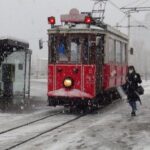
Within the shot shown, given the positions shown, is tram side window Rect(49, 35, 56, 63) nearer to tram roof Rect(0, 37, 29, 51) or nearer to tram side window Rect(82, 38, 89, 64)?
tram side window Rect(82, 38, 89, 64)

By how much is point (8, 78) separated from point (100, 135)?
35.9 feet

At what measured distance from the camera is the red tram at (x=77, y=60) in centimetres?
1728

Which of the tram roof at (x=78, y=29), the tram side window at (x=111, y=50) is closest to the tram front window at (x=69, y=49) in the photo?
the tram roof at (x=78, y=29)

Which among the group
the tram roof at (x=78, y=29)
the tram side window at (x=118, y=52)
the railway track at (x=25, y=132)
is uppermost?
the tram roof at (x=78, y=29)

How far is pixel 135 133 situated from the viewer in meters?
12.6

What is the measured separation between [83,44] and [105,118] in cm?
281

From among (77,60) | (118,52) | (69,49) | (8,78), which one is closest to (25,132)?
(77,60)

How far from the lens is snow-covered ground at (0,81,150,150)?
35.3ft

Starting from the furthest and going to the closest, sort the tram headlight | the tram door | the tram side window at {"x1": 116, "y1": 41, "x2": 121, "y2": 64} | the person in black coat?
the tram door, the tram side window at {"x1": 116, "y1": 41, "x2": 121, "y2": 64}, the tram headlight, the person in black coat

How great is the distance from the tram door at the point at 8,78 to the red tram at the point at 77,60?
5.02 metres

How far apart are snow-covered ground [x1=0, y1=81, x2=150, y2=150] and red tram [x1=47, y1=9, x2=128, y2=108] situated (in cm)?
111

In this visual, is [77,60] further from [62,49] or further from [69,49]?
[62,49]

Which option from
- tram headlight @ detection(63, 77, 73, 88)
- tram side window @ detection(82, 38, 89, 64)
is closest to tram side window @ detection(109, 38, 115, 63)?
tram side window @ detection(82, 38, 89, 64)

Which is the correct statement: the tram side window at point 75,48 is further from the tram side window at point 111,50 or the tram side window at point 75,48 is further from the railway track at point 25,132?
the railway track at point 25,132
